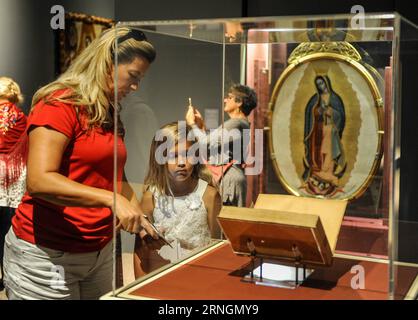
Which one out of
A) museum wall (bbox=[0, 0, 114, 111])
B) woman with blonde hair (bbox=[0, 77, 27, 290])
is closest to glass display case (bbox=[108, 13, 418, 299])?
woman with blonde hair (bbox=[0, 77, 27, 290])

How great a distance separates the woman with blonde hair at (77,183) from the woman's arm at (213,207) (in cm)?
25

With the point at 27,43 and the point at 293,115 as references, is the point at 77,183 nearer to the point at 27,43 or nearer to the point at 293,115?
the point at 293,115

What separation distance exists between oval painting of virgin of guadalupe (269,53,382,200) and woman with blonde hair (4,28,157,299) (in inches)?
17.0

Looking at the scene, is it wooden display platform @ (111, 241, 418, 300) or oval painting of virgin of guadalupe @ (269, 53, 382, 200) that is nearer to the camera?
wooden display platform @ (111, 241, 418, 300)

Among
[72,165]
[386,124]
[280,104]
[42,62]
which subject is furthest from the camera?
[42,62]

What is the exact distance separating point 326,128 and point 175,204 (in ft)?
1.56

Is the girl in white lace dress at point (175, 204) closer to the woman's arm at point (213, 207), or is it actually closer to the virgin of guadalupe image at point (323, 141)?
the woman's arm at point (213, 207)

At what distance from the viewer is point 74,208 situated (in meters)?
1.78

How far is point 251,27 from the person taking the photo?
161 cm

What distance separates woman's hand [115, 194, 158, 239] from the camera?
1.61 meters

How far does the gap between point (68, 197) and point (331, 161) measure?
0.70 metres

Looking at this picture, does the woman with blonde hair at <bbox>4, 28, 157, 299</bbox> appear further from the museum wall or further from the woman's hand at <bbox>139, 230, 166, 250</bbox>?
the museum wall

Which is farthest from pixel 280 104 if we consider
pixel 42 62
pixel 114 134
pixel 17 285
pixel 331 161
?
pixel 42 62

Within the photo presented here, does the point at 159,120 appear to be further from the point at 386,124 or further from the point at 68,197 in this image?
the point at 386,124
